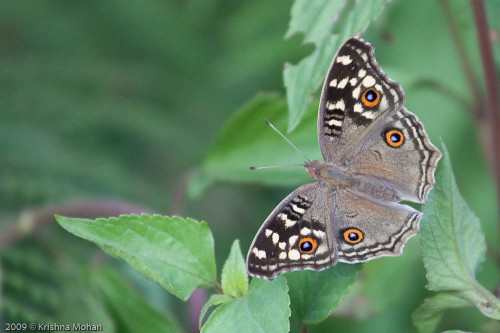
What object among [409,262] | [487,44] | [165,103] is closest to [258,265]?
[487,44]

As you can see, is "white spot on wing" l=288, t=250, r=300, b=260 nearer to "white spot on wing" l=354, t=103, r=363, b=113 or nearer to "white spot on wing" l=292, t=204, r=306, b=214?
"white spot on wing" l=292, t=204, r=306, b=214

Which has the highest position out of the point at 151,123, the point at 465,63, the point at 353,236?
the point at 151,123

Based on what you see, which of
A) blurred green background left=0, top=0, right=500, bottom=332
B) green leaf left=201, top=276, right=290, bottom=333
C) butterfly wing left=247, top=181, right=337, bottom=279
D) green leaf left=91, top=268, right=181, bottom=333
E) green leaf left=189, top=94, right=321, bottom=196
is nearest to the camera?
green leaf left=201, top=276, right=290, bottom=333

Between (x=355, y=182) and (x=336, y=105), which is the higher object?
(x=336, y=105)

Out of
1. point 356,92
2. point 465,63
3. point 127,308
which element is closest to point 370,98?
point 356,92

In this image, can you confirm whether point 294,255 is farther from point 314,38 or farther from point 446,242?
point 314,38

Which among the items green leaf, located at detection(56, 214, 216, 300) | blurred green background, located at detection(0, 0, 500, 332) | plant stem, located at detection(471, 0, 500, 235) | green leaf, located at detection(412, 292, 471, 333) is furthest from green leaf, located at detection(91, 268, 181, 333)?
plant stem, located at detection(471, 0, 500, 235)
